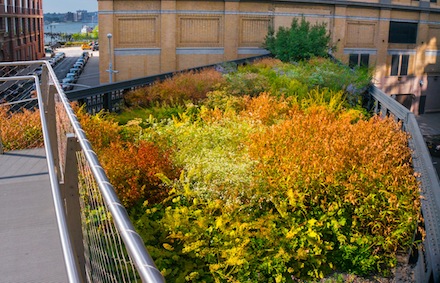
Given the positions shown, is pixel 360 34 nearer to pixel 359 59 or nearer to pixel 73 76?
pixel 359 59

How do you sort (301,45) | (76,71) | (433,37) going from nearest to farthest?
(301,45), (433,37), (76,71)

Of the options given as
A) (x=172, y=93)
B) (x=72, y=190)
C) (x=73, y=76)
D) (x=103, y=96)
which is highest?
(x=72, y=190)

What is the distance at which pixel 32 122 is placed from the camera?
10953 mm

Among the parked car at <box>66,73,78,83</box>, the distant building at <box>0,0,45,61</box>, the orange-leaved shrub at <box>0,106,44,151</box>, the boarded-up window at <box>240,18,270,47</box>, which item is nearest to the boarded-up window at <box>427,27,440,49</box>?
the boarded-up window at <box>240,18,270,47</box>

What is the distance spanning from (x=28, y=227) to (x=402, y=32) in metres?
43.8

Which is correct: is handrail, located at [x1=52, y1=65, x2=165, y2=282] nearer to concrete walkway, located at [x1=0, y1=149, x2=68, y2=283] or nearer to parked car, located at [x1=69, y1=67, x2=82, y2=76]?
concrete walkway, located at [x1=0, y1=149, x2=68, y2=283]

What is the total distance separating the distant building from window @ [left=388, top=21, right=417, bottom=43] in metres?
38.6

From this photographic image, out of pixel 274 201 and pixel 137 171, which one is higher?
pixel 137 171

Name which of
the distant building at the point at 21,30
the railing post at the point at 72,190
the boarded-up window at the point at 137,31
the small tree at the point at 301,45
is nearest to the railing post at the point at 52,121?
the railing post at the point at 72,190

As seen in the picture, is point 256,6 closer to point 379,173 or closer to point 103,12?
point 103,12

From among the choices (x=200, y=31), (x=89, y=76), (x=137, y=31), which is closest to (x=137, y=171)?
(x=137, y=31)

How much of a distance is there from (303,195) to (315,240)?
667 millimetres

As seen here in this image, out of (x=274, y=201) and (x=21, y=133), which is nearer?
(x=274, y=201)

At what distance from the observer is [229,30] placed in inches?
1379
